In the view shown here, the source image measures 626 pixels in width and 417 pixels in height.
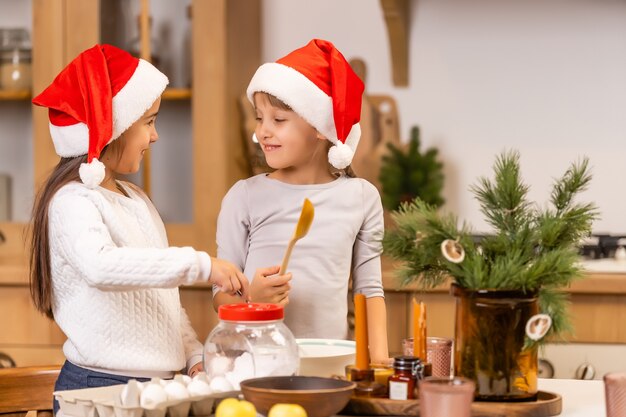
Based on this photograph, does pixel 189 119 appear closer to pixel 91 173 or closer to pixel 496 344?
pixel 91 173

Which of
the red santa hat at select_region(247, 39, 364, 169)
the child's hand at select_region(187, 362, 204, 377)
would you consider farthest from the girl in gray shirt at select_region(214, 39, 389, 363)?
the child's hand at select_region(187, 362, 204, 377)

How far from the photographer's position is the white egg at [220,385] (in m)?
1.10

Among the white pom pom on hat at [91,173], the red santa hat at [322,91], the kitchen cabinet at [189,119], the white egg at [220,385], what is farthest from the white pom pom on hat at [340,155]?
the kitchen cabinet at [189,119]

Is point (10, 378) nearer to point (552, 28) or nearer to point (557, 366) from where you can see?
point (557, 366)

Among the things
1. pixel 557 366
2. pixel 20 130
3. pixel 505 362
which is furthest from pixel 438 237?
pixel 20 130

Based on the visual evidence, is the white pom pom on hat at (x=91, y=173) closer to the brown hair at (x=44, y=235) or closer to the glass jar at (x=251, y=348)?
the brown hair at (x=44, y=235)

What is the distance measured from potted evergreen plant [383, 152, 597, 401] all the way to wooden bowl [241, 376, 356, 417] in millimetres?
164

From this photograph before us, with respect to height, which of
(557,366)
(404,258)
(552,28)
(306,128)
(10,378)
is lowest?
(557,366)

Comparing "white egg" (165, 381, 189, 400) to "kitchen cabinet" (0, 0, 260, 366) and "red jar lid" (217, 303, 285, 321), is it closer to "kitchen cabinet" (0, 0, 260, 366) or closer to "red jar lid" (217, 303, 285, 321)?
"red jar lid" (217, 303, 285, 321)

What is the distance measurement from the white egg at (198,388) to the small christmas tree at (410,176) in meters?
1.64

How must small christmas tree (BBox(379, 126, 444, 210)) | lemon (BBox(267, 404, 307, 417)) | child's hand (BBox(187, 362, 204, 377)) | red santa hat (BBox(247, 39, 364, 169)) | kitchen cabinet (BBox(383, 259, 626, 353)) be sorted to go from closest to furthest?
lemon (BBox(267, 404, 307, 417)) → child's hand (BBox(187, 362, 204, 377)) → red santa hat (BBox(247, 39, 364, 169)) → kitchen cabinet (BBox(383, 259, 626, 353)) → small christmas tree (BBox(379, 126, 444, 210))

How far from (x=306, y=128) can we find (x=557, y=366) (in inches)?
40.0

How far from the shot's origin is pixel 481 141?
2791 millimetres

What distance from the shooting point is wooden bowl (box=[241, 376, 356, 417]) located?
3.35 feet
